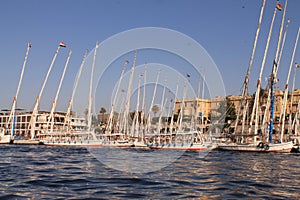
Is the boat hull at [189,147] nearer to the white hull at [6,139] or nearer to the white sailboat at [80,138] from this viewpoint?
the white sailboat at [80,138]

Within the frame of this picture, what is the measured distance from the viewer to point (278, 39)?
66.7 m

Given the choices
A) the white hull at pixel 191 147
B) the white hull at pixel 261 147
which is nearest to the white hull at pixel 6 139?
the white hull at pixel 191 147

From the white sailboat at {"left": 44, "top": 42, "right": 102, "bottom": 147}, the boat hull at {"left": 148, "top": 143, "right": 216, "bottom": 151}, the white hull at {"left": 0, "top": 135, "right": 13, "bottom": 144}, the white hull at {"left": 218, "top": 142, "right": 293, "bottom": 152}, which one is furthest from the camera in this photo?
the white hull at {"left": 0, "top": 135, "right": 13, "bottom": 144}

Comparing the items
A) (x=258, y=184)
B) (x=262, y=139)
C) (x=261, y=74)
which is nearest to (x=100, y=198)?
(x=258, y=184)

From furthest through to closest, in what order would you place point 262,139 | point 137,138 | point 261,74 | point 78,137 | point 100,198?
point 78,137, point 137,138, point 261,74, point 262,139, point 100,198

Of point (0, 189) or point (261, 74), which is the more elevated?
point (261, 74)

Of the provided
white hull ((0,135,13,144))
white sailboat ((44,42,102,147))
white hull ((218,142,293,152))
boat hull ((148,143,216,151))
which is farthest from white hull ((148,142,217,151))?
white hull ((0,135,13,144))

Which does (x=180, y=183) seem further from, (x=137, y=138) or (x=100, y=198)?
(x=137, y=138)

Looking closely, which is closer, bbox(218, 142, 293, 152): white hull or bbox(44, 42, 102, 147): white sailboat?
bbox(218, 142, 293, 152): white hull

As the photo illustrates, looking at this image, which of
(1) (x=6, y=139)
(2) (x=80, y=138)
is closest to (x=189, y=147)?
(2) (x=80, y=138)

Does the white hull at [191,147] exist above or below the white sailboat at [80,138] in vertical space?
below

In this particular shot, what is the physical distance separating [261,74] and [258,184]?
49604mm

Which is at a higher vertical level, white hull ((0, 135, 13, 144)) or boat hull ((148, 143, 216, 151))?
white hull ((0, 135, 13, 144))

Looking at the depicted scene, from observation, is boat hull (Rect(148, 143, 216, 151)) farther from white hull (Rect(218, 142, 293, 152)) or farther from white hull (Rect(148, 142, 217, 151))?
white hull (Rect(218, 142, 293, 152))
